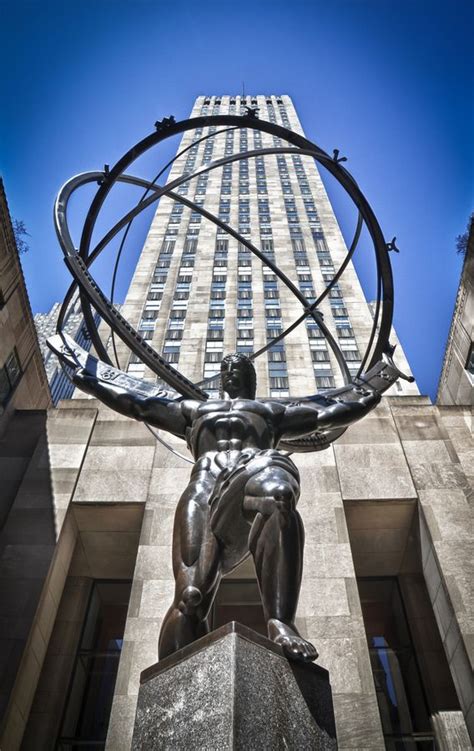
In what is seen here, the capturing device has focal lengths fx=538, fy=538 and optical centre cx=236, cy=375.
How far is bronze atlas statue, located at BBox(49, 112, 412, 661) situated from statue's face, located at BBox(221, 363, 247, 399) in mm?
13

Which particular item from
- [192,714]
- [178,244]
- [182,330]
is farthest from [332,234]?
[192,714]

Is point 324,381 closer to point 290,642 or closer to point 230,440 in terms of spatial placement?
point 230,440

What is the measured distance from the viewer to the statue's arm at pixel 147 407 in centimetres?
619

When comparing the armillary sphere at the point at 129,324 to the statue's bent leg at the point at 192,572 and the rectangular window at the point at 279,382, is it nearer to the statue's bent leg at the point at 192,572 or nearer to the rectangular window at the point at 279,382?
the statue's bent leg at the point at 192,572

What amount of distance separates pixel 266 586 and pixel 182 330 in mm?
27881

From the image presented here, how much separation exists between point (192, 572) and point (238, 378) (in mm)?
2653

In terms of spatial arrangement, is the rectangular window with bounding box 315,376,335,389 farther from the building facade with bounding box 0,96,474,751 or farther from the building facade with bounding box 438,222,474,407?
the building facade with bounding box 0,96,474,751

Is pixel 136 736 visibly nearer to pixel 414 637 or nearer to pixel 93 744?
pixel 93 744

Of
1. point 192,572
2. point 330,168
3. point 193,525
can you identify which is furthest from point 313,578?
point 330,168

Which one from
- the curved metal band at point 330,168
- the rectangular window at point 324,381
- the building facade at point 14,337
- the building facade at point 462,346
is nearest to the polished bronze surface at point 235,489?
the curved metal band at point 330,168

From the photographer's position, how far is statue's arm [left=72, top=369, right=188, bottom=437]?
619 cm

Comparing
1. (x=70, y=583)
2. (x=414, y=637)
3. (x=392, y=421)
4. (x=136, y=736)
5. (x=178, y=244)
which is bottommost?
(x=136, y=736)

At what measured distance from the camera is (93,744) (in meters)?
8.86

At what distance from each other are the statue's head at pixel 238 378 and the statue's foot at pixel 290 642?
2960mm
